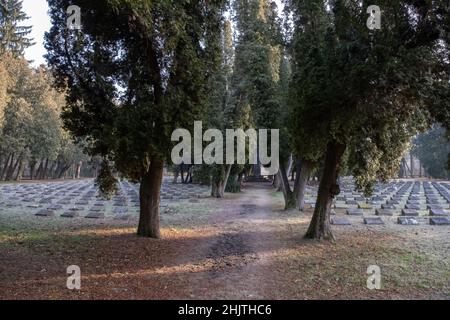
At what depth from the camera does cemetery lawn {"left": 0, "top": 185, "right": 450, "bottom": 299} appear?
630 cm

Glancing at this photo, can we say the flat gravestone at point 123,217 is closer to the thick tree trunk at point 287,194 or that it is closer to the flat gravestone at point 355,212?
the thick tree trunk at point 287,194

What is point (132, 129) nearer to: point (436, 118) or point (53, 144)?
point (436, 118)

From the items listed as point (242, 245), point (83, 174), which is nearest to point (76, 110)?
point (242, 245)

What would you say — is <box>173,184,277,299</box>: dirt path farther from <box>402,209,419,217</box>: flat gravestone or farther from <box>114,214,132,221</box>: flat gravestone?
<box>402,209,419,217</box>: flat gravestone

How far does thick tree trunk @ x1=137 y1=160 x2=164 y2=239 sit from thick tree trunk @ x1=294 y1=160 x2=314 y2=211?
7.14 meters

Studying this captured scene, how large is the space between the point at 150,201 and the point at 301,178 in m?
8.25

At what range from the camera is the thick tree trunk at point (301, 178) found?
1588cm

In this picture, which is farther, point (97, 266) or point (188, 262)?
point (188, 262)

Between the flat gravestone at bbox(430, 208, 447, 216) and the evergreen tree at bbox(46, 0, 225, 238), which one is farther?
the flat gravestone at bbox(430, 208, 447, 216)

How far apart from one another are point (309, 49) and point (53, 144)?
3571 cm

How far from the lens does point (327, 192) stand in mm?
10570

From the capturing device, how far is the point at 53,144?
131 feet

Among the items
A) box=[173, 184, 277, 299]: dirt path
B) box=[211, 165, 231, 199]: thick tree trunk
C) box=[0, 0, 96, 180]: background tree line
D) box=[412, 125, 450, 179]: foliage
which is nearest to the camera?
box=[173, 184, 277, 299]: dirt path

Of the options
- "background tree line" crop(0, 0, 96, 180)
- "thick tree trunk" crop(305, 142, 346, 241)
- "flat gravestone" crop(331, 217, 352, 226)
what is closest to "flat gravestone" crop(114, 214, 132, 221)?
"thick tree trunk" crop(305, 142, 346, 241)
